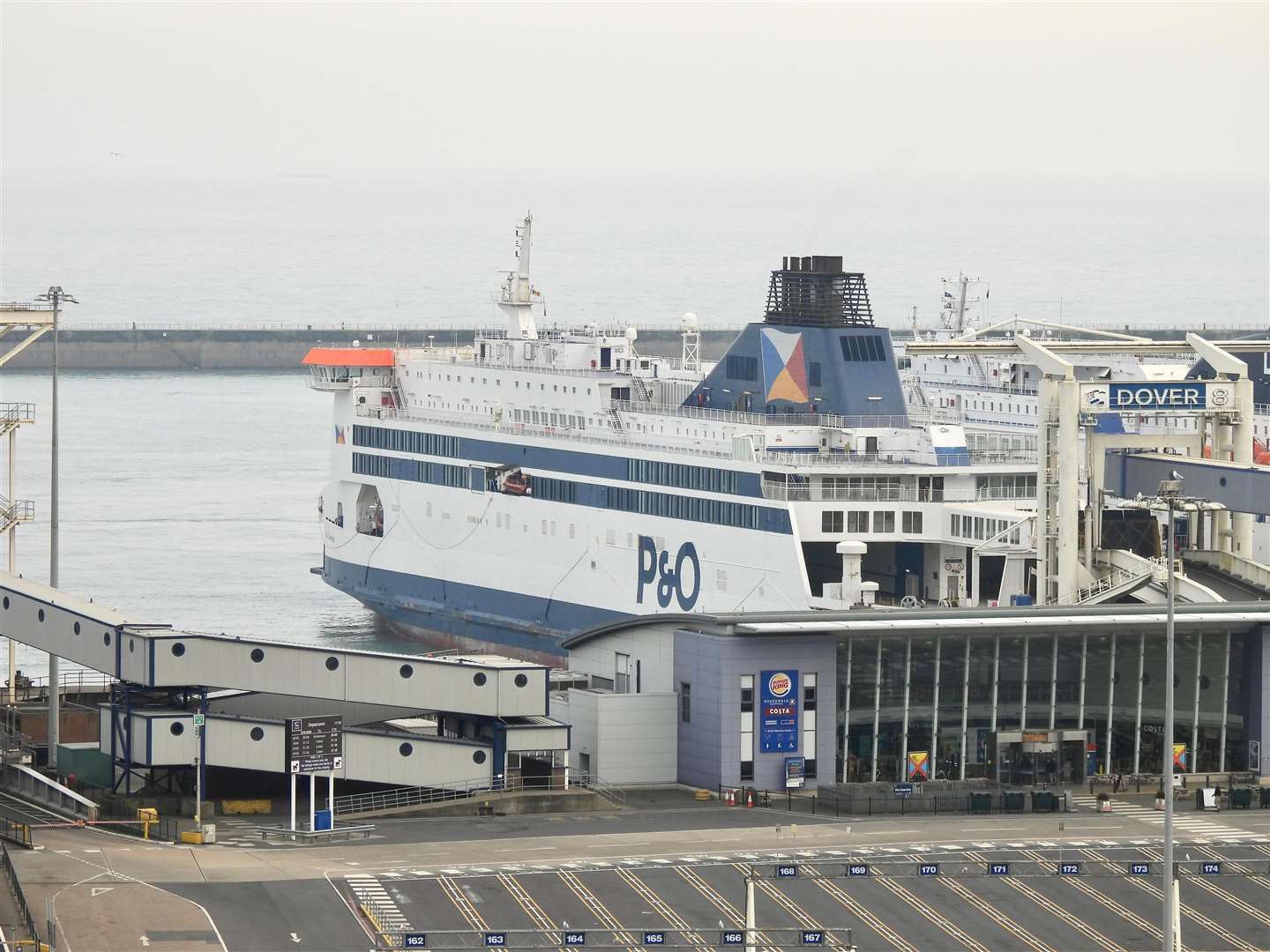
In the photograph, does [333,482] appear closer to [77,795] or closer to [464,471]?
[464,471]

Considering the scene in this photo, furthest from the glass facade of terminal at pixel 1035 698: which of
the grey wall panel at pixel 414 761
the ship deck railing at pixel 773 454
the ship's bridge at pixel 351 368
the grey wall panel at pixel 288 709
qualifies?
the ship's bridge at pixel 351 368

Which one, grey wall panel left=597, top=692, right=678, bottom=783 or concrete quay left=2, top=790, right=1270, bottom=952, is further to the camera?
grey wall panel left=597, top=692, right=678, bottom=783

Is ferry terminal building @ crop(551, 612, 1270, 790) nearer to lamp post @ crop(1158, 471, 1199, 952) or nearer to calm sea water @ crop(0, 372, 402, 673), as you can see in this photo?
lamp post @ crop(1158, 471, 1199, 952)

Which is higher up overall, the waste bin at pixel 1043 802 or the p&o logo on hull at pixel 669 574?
the p&o logo on hull at pixel 669 574

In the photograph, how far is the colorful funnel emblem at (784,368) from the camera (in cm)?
8419

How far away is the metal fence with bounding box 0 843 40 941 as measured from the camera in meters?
42.0

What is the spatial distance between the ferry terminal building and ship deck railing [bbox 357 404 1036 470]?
18.5 m

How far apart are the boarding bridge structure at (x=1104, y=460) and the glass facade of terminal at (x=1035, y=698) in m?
5.59

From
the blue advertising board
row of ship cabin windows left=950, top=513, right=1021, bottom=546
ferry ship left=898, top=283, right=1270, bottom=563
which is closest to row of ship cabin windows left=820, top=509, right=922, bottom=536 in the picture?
row of ship cabin windows left=950, top=513, right=1021, bottom=546

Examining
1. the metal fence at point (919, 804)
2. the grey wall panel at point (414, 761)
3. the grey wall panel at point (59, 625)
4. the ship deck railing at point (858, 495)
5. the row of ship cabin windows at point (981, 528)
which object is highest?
the ship deck railing at point (858, 495)

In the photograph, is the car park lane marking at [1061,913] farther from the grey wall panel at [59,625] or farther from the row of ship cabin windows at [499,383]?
the row of ship cabin windows at [499,383]

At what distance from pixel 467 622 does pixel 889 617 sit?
38.1 metres

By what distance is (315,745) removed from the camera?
51.5 metres

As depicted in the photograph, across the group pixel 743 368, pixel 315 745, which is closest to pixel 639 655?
pixel 315 745
